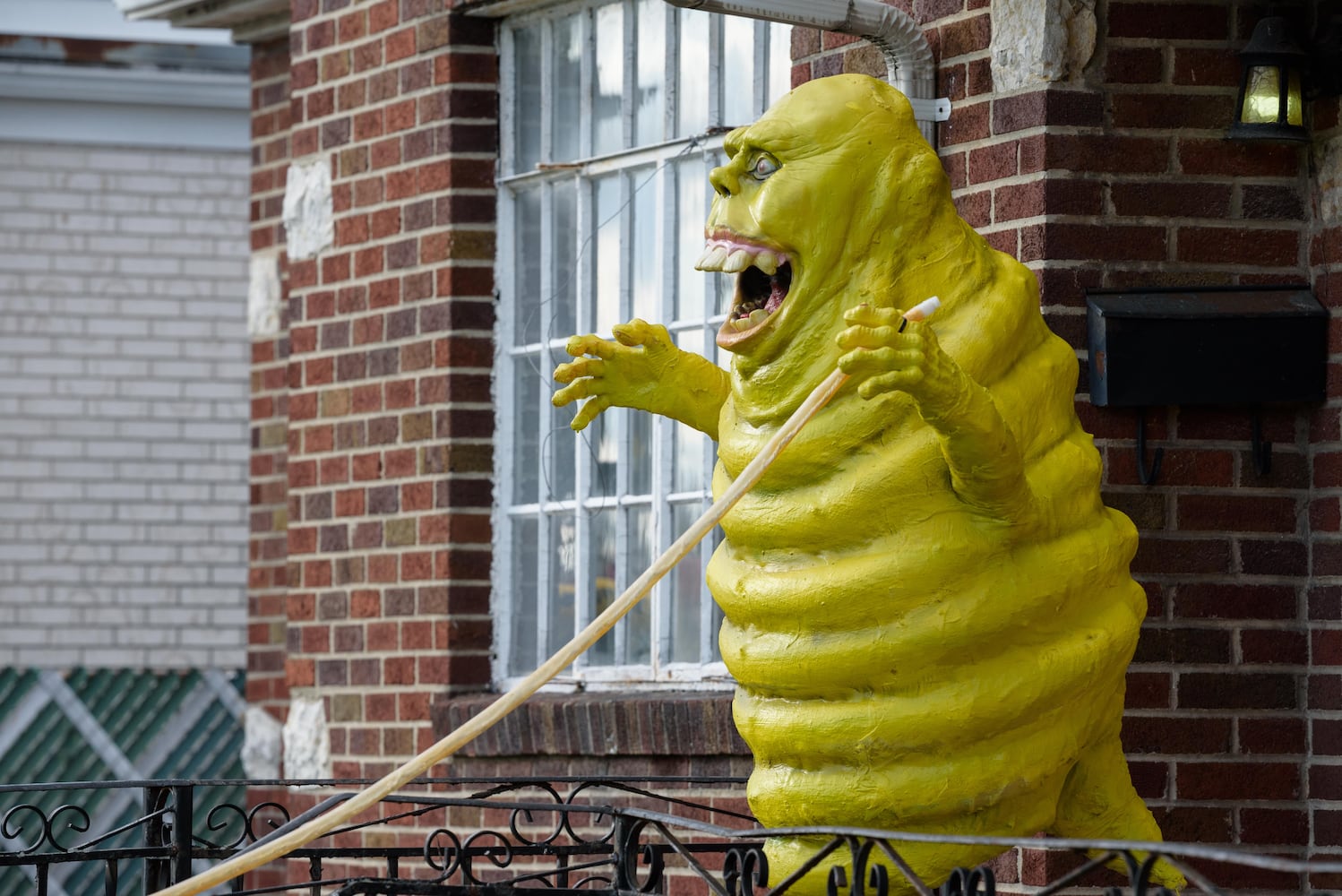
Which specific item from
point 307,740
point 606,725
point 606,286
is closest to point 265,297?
point 307,740

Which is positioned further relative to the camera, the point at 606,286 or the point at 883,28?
the point at 606,286

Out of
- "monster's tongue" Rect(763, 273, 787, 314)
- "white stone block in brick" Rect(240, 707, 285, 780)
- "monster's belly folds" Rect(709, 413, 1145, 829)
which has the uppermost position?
"monster's tongue" Rect(763, 273, 787, 314)

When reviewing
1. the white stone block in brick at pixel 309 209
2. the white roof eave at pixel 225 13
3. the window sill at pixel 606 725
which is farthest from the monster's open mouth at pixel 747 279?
the white roof eave at pixel 225 13

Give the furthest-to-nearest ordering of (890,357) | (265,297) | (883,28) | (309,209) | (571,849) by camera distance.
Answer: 1. (265,297)
2. (309,209)
3. (571,849)
4. (883,28)
5. (890,357)

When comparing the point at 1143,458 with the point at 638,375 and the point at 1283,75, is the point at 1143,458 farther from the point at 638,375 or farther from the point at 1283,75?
the point at 638,375

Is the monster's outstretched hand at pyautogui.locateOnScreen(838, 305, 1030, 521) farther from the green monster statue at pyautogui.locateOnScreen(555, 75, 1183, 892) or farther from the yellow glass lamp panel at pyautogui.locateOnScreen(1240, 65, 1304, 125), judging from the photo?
the yellow glass lamp panel at pyautogui.locateOnScreen(1240, 65, 1304, 125)

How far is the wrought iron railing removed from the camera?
3350 millimetres

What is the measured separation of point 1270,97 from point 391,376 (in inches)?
114

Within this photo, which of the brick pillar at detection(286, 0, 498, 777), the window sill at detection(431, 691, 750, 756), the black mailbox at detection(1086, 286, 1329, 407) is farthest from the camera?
the brick pillar at detection(286, 0, 498, 777)

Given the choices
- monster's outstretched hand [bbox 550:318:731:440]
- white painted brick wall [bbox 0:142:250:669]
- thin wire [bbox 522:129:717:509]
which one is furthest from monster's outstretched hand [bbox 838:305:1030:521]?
white painted brick wall [bbox 0:142:250:669]

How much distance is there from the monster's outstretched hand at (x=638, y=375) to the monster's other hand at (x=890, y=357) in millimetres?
988

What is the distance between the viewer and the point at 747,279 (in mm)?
3852

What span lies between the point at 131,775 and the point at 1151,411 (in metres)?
7.69

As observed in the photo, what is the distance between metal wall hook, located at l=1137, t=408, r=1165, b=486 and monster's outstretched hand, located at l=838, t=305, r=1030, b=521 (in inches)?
44.0
